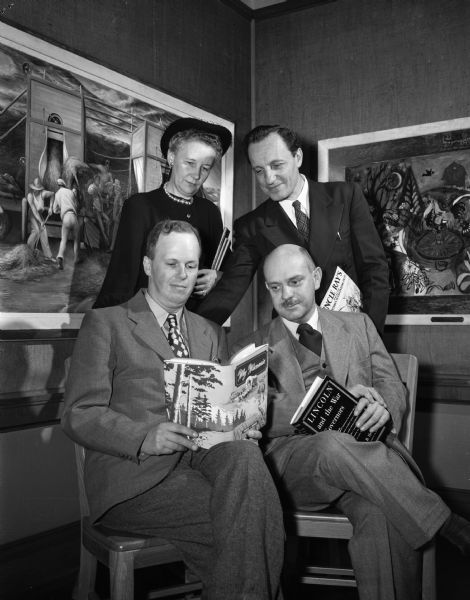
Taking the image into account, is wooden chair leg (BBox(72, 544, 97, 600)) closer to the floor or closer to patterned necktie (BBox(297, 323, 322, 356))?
the floor

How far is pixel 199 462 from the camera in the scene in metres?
2.23

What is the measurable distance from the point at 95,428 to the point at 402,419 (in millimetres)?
1218

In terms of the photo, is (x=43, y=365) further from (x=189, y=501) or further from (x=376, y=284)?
(x=376, y=284)

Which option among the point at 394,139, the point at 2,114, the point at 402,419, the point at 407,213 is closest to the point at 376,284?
the point at 402,419

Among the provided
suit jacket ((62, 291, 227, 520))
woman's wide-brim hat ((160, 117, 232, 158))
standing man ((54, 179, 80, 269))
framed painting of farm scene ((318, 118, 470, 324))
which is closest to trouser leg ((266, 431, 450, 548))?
suit jacket ((62, 291, 227, 520))

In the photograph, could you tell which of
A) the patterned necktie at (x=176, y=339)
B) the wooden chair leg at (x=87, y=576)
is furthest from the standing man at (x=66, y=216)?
the wooden chair leg at (x=87, y=576)

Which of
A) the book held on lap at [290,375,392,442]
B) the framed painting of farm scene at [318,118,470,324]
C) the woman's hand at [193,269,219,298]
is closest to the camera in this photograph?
the book held on lap at [290,375,392,442]

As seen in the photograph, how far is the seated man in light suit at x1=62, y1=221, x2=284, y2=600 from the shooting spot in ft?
6.20

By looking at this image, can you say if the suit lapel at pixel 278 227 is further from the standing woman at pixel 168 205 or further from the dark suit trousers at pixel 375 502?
the dark suit trousers at pixel 375 502

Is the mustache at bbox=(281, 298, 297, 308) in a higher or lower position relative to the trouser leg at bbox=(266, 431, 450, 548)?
higher

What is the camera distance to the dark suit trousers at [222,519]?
72.6 inches

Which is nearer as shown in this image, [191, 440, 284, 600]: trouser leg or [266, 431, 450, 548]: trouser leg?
[191, 440, 284, 600]: trouser leg

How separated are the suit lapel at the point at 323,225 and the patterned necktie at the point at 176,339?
0.98m

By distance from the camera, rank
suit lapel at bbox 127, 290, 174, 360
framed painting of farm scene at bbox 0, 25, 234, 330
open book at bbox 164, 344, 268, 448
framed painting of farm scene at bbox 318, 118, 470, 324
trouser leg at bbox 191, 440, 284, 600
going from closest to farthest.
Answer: trouser leg at bbox 191, 440, 284, 600, open book at bbox 164, 344, 268, 448, suit lapel at bbox 127, 290, 174, 360, framed painting of farm scene at bbox 0, 25, 234, 330, framed painting of farm scene at bbox 318, 118, 470, 324
